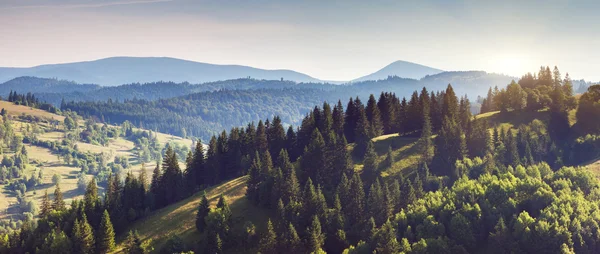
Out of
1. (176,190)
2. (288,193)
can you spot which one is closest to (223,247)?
(288,193)

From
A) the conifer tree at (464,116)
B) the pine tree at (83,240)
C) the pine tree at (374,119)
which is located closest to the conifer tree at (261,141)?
the pine tree at (374,119)

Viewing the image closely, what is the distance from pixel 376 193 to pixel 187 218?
43.4 meters

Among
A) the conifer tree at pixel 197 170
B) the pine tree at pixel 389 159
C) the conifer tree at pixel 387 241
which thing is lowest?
the conifer tree at pixel 387 241

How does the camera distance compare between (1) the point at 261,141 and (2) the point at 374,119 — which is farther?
(2) the point at 374,119

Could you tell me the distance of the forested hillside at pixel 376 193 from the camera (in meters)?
76.4

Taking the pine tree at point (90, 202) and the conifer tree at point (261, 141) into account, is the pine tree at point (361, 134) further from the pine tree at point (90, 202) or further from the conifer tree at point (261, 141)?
the pine tree at point (90, 202)

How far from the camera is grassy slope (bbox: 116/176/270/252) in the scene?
86312 mm

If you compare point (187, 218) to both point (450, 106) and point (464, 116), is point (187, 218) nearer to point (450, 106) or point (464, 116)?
point (450, 106)

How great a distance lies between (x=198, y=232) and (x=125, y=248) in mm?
15949

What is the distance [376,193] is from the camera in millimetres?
85250

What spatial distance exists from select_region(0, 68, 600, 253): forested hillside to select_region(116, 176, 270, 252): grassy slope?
0.52m

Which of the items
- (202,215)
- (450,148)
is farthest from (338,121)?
(202,215)

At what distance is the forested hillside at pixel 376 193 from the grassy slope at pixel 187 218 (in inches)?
20.5

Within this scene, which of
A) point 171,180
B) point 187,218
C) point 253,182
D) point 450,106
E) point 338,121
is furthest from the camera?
point 450,106
